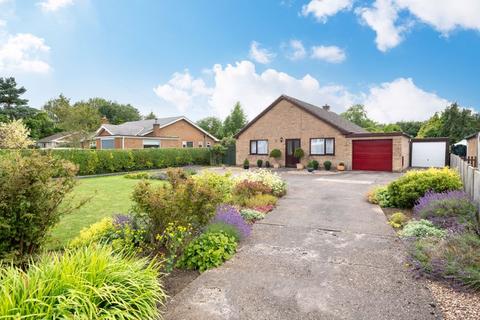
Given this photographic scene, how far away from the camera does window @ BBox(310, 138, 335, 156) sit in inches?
849

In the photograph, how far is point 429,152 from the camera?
22.9m

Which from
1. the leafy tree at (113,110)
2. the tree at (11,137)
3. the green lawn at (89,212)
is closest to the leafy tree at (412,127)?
the green lawn at (89,212)

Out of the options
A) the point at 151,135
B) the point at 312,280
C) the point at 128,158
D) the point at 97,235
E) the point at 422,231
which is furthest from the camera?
the point at 151,135

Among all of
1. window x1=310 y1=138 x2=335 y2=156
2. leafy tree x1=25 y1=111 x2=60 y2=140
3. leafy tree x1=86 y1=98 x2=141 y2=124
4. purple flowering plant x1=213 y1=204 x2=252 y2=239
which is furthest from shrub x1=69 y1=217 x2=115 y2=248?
leafy tree x1=86 y1=98 x2=141 y2=124

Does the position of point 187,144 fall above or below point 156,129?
below

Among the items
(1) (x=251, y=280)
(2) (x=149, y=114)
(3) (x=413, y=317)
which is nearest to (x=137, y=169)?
(1) (x=251, y=280)

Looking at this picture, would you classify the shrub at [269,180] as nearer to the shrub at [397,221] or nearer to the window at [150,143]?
the shrub at [397,221]

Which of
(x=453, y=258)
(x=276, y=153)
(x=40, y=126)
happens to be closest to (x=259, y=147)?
(x=276, y=153)

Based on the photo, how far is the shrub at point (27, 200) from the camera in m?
3.23

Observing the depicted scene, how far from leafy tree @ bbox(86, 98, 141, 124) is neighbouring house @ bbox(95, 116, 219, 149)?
2940 centimetres

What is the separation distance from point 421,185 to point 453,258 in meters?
4.79

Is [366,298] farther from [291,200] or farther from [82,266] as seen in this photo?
[291,200]

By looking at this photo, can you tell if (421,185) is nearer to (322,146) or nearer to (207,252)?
(207,252)

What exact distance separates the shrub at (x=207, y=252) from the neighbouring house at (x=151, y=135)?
2665 cm
